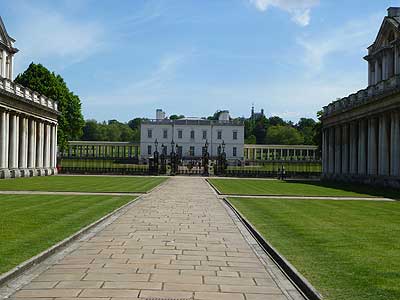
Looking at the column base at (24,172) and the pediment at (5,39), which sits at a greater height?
the pediment at (5,39)

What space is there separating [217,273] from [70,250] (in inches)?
151

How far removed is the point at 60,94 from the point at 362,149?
3951 cm

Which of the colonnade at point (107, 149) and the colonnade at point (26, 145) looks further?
the colonnade at point (107, 149)

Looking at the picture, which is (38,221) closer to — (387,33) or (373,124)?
(373,124)

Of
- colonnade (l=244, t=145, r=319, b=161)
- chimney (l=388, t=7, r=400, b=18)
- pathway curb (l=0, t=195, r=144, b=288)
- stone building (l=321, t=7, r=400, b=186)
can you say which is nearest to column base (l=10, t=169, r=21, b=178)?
stone building (l=321, t=7, r=400, b=186)

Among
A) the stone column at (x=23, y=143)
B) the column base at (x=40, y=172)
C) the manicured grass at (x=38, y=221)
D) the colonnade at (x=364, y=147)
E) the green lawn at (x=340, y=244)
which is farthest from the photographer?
the column base at (x=40, y=172)

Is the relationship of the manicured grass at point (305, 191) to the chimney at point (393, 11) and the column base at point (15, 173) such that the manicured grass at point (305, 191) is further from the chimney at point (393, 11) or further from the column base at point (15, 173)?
the column base at point (15, 173)

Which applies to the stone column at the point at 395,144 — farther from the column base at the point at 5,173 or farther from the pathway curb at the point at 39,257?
the column base at the point at 5,173

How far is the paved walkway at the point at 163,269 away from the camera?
859cm

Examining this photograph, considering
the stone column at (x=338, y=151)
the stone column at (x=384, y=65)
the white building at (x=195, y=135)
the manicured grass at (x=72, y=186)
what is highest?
the stone column at (x=384, y=65)

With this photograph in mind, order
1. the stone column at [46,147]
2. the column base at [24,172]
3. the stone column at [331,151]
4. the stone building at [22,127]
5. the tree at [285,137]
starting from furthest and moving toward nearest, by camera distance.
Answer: the tree at [285,137] < the stone column at [46,147] < the stone column at [331,151] < the column base at [24,172] < the stone building at [22,127]

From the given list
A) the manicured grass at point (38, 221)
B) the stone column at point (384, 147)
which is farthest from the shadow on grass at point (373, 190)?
the manicured grass at point (38, 221)

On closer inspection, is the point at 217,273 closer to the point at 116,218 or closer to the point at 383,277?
the point at 383,277

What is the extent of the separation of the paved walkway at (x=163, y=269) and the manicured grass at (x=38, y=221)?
2.69 ft
